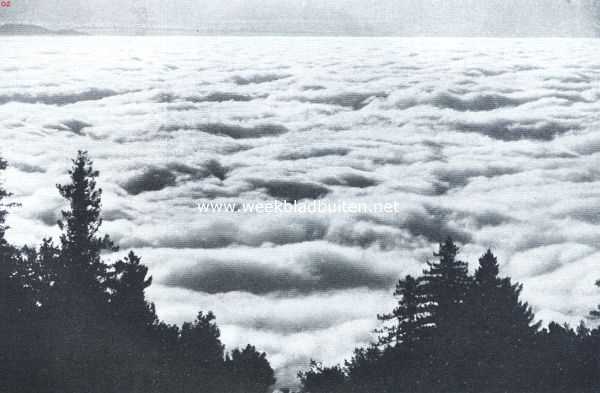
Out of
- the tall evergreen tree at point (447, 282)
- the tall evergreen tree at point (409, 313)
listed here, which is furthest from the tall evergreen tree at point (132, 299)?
the tall evergreen tree at point (447, 282)

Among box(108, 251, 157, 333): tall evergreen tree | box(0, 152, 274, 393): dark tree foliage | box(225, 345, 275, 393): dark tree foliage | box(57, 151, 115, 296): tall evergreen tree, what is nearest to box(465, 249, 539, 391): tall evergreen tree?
box(225, 345, 275, 393): dark tree foliage

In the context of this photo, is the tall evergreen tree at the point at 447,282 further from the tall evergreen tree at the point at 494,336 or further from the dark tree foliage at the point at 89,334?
the dark tree foliage at the point at 89,334

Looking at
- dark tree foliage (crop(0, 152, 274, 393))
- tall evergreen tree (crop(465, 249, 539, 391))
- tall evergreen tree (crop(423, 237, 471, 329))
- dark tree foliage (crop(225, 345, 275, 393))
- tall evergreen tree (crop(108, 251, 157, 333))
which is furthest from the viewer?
tall evergreen tree (crop(108, 251, 157, 333))

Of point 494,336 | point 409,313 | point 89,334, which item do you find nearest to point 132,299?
point 89,334

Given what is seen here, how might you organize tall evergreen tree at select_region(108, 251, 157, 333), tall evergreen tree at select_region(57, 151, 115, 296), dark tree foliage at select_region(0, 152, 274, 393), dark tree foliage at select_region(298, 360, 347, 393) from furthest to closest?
tall evergreen tree at select_region(57, 151, 115, 296) < tall evergreen tree at select_region(108, 251, 157, 333) < dark tree foliage at select_region(298, 360, 347, 393) < dark tree foliage at select_region(0, 152, 274, 393)

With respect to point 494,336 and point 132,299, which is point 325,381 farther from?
point 132,299

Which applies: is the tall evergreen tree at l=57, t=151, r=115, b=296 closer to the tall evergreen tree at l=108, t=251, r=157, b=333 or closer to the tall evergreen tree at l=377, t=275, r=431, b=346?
the tall evergreen tree at l=108, t=251, r=157, b=333

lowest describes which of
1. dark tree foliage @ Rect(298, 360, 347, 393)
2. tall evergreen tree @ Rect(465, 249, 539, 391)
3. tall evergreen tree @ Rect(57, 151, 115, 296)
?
dark tree foliage @ Rect(298, 360, 347, 393)
